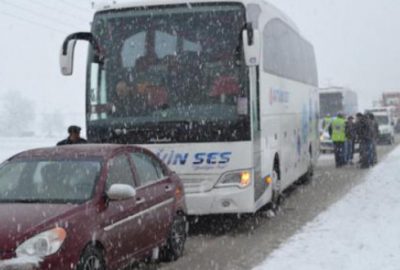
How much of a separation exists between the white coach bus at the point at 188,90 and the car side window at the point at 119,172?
264 cm

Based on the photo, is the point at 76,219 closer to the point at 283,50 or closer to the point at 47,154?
the point at 47,154

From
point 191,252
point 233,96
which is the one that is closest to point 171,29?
point 233,96

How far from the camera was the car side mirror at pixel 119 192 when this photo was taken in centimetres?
723

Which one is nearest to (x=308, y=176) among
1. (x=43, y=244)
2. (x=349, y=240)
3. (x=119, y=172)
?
(x=349, y=240)

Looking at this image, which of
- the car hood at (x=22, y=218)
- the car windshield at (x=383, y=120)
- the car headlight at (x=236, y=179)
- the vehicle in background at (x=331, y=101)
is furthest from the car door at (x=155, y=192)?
the car windshield at (x=383, y=120)

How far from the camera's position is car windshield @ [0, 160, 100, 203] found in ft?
24.0

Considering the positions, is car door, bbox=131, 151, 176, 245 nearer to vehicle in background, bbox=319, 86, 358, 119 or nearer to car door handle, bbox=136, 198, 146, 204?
car door handle, bbox=136, 198, 146, 204

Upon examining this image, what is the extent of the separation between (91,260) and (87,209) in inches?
19.5

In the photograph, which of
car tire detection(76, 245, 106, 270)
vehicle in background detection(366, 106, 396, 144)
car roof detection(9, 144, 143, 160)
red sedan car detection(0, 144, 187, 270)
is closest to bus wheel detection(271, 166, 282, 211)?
red sedan car detection(0, 144, 187, 270)

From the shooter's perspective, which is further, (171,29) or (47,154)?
(171,29)

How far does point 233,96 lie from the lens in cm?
1070

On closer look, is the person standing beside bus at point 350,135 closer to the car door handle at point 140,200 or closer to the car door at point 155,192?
the car door at point 155,192

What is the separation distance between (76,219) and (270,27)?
7.12 m

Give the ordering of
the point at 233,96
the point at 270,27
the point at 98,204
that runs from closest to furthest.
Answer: the point at 98,204, the point at 233,96, the point at 270,27
